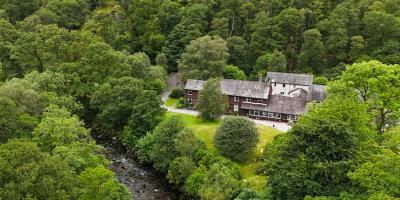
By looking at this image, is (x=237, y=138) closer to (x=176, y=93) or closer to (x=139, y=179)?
(x=139, y=179)

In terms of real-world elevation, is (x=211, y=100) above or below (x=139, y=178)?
above

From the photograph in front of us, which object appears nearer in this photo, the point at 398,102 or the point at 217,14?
the point at 398,102

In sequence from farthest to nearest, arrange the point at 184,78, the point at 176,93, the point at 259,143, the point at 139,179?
the point at 184,78
the point at 176,93
the point at 259,143
the point at 139,179

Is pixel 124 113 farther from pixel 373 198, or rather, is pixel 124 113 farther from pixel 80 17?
pixel 80 17

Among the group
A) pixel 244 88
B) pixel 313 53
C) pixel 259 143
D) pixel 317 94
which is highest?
pixel 313 53

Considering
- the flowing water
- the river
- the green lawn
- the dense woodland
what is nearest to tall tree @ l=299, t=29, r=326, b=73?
the dense woodland

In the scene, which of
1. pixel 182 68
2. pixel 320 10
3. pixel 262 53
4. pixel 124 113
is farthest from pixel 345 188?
pixel 320 10

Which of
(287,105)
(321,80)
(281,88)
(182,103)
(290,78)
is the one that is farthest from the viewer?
(182,103)

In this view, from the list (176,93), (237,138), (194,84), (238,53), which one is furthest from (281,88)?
(237,138)
